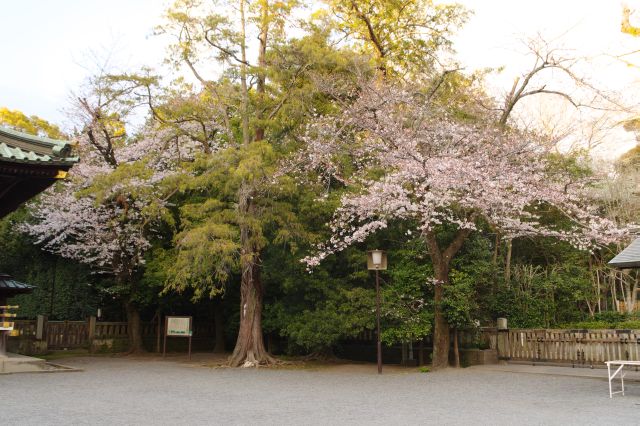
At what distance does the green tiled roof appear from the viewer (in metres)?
4.88

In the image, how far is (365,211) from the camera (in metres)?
13.9

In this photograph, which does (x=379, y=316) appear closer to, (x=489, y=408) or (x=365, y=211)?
(x=365, y=211)

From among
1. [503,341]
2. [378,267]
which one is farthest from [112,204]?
[503,341]

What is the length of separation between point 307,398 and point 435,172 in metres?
5.78

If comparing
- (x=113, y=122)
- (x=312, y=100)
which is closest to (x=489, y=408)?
(x=312, y=100)

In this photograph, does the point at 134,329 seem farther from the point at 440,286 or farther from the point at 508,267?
the point at 508,267

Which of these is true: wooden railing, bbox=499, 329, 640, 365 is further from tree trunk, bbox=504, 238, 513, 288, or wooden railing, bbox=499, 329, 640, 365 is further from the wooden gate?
the wooden gate

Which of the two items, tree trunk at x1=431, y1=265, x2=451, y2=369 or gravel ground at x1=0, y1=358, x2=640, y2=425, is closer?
gravel ground at x1=0, y1=358, x2=640, y2=425

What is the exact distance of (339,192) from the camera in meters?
15.9

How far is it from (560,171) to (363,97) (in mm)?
5775

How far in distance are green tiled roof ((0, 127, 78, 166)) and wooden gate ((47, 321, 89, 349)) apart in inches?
691

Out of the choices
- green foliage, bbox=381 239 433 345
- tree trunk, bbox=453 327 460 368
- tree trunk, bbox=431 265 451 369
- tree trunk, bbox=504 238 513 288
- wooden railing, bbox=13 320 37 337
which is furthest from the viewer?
wooden railing, bbox=13 320 37 337

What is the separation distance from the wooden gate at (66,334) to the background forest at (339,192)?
2107 mm

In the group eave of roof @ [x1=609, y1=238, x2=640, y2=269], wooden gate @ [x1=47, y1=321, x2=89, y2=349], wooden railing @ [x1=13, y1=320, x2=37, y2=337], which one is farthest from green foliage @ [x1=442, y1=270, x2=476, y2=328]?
wooden railing @ [x1=13, y1=320, x2=37, y2=337]
